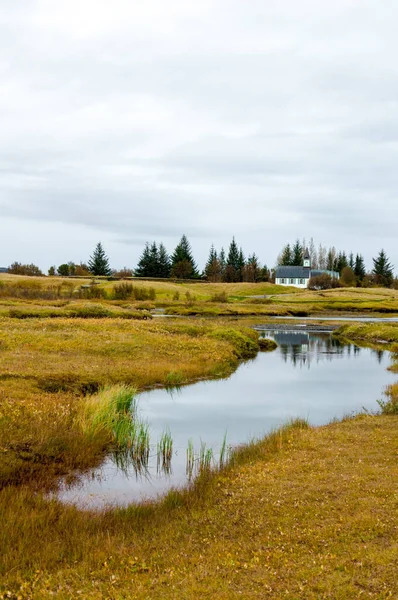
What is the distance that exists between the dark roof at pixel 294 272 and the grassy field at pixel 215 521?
16131 cm

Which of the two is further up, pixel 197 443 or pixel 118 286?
pixel 118 286

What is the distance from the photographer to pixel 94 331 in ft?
134

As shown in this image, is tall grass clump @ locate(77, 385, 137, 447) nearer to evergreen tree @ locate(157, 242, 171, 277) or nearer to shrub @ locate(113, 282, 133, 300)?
shrub @ locate(113, 282, 133, 300)

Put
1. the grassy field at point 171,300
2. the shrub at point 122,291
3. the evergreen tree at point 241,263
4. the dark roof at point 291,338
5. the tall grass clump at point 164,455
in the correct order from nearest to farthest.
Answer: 1. the tall grass clump at point 164,455
2. the dark roof at point 291,338
3. the grassy field at point 171,300
4. the shrub at point 122,291
5. the evergreen tree at point 241,263

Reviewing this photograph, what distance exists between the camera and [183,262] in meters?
159

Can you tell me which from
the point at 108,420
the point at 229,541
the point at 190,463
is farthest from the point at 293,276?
the point at 229,541

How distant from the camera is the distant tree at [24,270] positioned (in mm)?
159500

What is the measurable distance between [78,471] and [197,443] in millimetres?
4373

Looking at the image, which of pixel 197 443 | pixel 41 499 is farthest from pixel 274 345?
pixel 41 499

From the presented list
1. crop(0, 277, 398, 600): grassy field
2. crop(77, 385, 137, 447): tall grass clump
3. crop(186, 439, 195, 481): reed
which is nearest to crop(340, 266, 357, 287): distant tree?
crop(0, 277, 398, 600): grassy field

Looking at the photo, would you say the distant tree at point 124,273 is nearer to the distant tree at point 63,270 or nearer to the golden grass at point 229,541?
the distant tree at point 63,270

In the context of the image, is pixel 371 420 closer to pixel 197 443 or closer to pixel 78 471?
pixel 197 443

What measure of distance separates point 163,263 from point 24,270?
40.6 metres

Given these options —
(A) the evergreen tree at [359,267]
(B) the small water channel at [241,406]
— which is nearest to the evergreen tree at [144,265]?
(A) the evergreen tree at [359,267]
